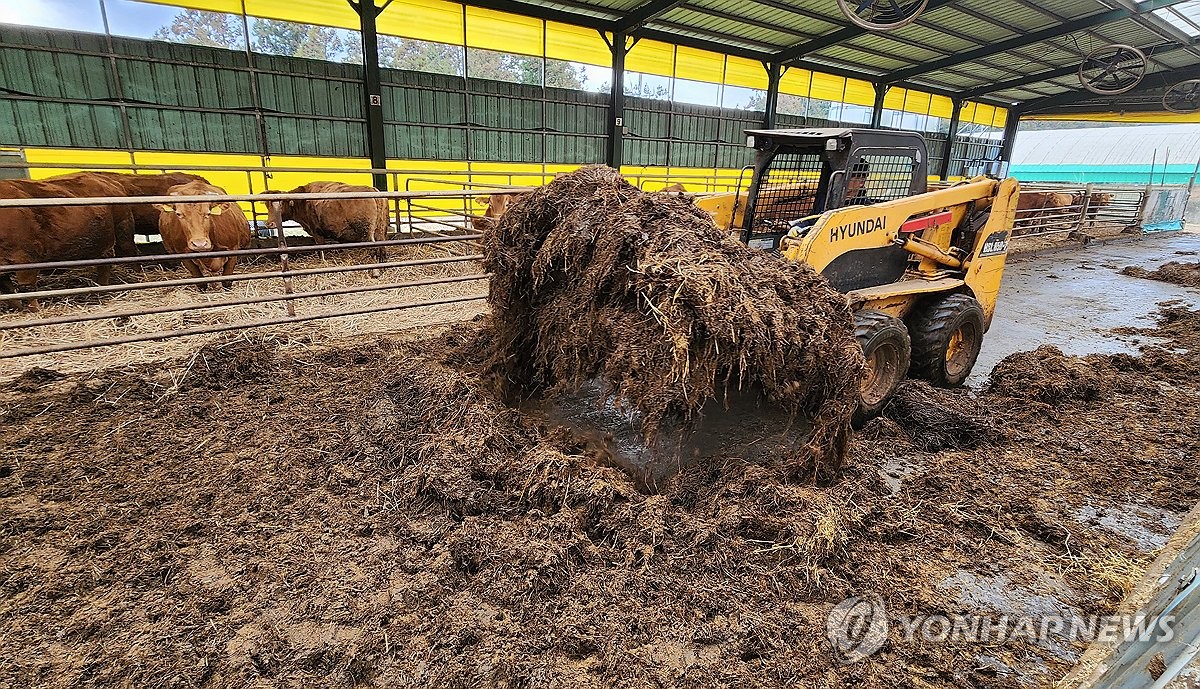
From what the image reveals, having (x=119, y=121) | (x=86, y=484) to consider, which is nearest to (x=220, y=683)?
(x=86, y=484)

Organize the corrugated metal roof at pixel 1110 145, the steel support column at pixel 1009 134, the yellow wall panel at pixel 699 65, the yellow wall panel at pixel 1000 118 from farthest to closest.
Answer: the corrugated metal roof at pixel 1110 145
the yellow wall panel at pixel 1000 118
the steel support column at pixel 1009 134
the yellow wall panel at pixel 699 65

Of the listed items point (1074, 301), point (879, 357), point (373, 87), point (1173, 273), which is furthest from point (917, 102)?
point (879, 357)

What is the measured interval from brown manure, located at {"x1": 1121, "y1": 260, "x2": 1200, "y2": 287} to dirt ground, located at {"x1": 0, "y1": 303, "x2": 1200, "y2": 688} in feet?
28.3

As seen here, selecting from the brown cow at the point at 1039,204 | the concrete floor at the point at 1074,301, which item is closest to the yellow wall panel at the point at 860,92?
the brown cow at the point at 1039,204

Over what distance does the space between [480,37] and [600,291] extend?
12.6 metres

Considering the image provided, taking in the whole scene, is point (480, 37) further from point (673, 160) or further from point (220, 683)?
point (220, 683)

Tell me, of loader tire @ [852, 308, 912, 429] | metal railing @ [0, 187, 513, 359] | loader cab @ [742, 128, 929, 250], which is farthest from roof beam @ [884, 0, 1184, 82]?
metal railing @ [0, 187, 513, 359]

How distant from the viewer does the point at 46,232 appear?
22.4ft

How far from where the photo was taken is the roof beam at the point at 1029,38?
45.5ft

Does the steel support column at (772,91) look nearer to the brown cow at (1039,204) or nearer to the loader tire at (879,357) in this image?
the brown cow at (1039,204)

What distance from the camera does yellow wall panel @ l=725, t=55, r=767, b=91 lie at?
683 inches

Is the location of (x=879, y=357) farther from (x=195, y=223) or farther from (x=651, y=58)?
(x=651, y=58)

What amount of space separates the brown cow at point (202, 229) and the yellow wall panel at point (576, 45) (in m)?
9.19

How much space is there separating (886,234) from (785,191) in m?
1.26
